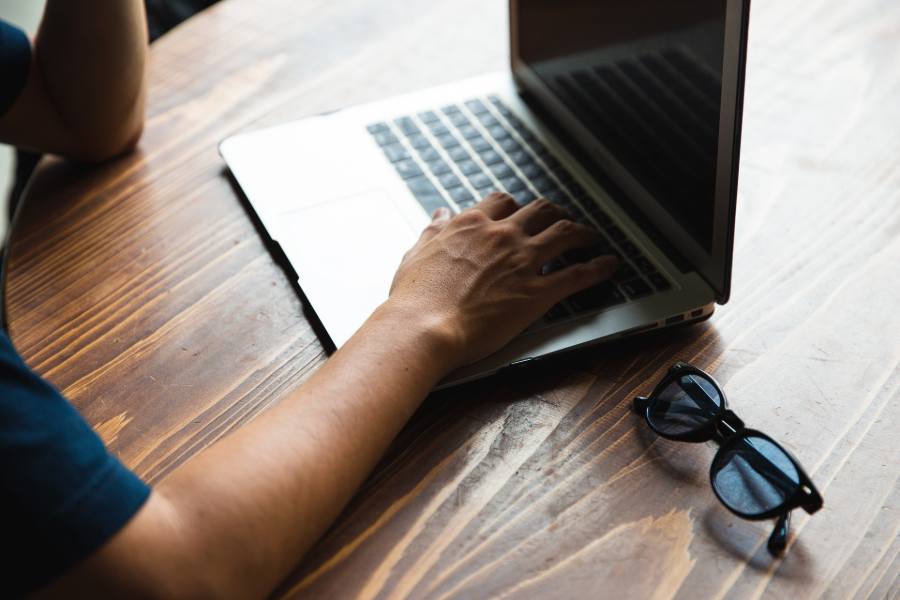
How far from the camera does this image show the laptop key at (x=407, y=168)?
0.99 metres

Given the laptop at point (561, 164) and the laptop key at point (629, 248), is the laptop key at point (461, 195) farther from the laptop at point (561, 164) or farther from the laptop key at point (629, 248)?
the laptop key at point (629, 248)

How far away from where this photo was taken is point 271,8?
4.29ft

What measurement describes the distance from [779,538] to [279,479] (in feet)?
1.18

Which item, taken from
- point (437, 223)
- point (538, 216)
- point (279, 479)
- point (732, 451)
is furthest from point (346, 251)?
point (732, 451)

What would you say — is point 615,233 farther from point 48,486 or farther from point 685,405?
point 48,486

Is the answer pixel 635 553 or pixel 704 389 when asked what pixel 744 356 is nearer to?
pixel 704 389

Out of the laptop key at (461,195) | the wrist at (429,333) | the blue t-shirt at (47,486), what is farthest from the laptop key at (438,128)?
the blue t-shirt at (47,486)

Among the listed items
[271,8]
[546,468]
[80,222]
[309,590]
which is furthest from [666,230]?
[271,8]

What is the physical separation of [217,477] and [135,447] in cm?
14

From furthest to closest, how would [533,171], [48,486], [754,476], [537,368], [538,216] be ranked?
[533,171] → [538,216] → [537,368] → [754,476] → [48,486]

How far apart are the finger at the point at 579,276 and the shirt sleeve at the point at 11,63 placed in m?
0.70

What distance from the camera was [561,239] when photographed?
845mm

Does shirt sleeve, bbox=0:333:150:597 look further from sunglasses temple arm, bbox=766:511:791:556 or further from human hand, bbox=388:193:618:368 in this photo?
sunglasses temple arm, bbox=766:511:791:556

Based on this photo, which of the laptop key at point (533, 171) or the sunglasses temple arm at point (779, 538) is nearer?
the sunglasses temple arm at point (779, 538)
